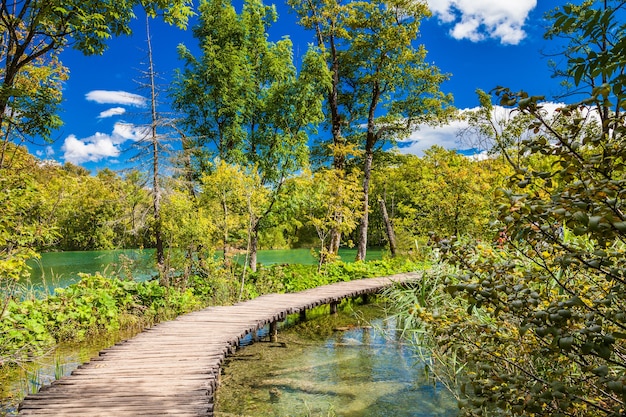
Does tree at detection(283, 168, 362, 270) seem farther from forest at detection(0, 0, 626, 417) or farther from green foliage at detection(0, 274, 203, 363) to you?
green foliage at detection(0, 274, 203, 363)

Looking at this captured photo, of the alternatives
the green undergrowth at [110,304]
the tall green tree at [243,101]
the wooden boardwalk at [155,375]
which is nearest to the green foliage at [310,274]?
the green undergrowth at [110,304]

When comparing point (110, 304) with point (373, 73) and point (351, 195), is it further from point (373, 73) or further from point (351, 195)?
point (373, 73)

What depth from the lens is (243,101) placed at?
45.6 feet

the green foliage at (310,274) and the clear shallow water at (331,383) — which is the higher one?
the green foliage at (310,274)

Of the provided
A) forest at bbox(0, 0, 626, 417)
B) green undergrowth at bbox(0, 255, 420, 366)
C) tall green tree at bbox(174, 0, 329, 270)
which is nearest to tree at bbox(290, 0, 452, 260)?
forest at bbox(0, 0, 626, 417)

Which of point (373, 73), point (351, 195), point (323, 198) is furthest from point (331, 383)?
point (373, 73)

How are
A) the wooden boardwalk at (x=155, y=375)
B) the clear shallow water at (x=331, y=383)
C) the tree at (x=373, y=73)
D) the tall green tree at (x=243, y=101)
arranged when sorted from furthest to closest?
the tree at (x=373, y=73) < the tall green tree at (x=243, y=101) < the clear shallow water at (x=331, y=383) < the wooden boardwalk at (x=155, y=375)

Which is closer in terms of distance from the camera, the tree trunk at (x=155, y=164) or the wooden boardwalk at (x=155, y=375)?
the wooden boardwalk at (x=155, y=375)

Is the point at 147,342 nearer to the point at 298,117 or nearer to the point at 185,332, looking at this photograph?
the point at 185,332

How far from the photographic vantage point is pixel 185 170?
13.3 meters

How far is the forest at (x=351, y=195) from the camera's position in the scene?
5.84ft

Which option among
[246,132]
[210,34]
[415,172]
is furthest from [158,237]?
[415,172]

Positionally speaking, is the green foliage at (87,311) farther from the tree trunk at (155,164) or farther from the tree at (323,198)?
the tree at (323,198)

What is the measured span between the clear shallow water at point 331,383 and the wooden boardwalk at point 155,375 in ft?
2.13
